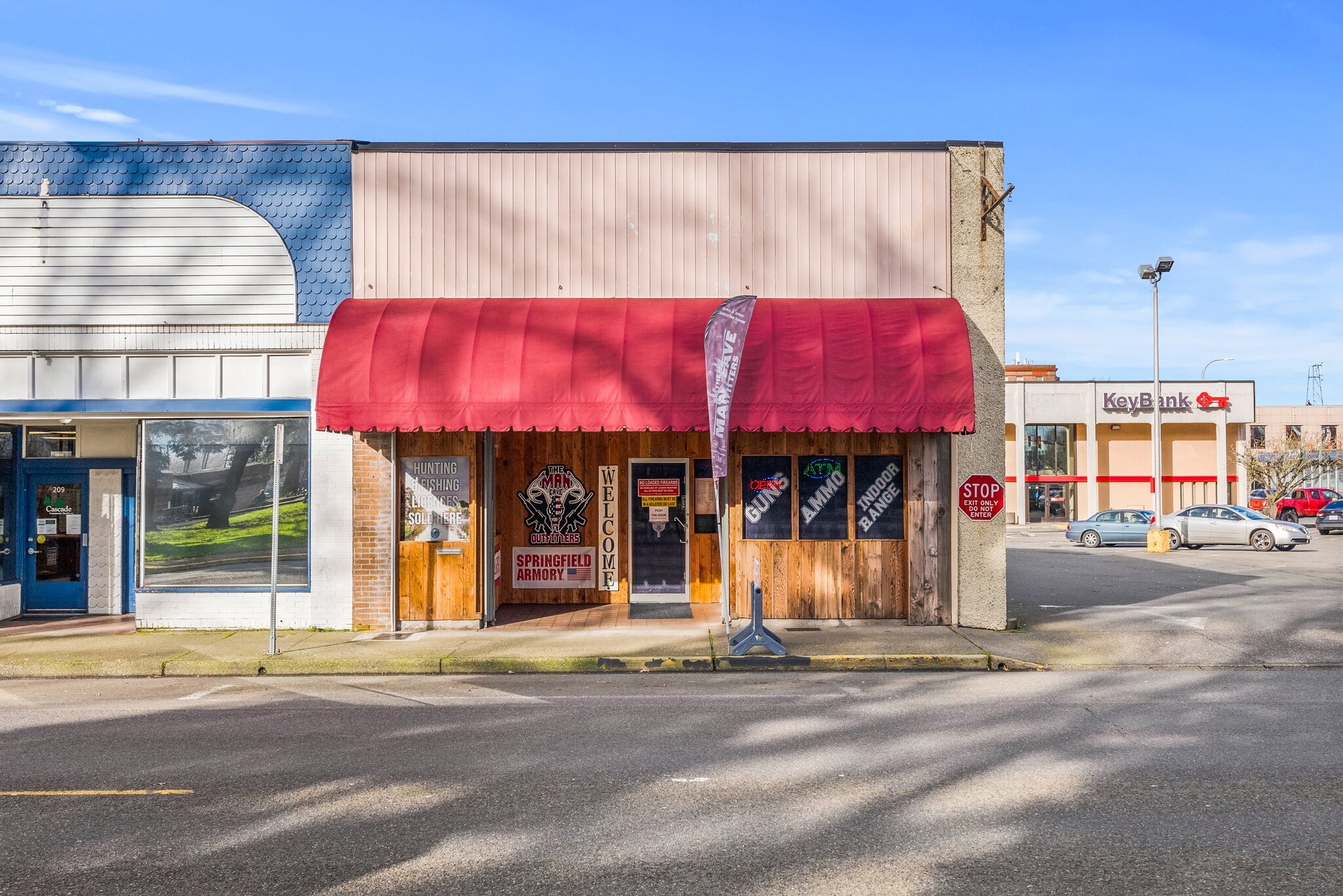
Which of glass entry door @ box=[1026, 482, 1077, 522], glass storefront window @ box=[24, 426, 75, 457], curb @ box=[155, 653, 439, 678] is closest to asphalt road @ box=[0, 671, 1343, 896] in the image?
curb @ box=[155, 653, 439, 678]

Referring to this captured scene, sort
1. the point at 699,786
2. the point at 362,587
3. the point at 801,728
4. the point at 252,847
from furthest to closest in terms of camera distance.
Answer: the point at 362,587, the point at 801,728, the point at 699,786, the point at 252,847

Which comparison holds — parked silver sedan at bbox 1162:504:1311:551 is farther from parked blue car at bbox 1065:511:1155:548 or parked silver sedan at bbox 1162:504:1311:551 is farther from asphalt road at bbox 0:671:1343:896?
asphalt road at bbox 0:671:1343:896

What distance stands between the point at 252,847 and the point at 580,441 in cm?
996

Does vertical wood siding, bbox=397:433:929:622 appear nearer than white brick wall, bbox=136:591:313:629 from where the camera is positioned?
No

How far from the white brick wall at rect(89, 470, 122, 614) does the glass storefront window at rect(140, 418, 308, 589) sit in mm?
1616

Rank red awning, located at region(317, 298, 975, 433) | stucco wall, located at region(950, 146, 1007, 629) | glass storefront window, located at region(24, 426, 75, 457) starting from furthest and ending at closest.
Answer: glass storefront window, located at region(24, 426, 75, 457) → stucco wall, located at region(950, 146, 1007, 629) → red awning, located at region(317, 298, 975, 433)

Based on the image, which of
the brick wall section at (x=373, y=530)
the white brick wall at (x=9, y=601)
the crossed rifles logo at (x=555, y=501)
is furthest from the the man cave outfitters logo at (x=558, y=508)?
the white brick wall at (x=9, y=601)

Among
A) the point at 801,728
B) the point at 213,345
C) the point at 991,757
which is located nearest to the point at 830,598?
the point at 801,728

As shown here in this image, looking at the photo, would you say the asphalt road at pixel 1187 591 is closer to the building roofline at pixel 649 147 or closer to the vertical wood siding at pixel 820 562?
the vertical wood siding at pixel 820 562

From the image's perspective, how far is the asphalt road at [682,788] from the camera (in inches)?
194

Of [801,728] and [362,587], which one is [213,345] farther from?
[801,728]

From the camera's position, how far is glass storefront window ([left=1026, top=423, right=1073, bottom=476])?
46406 mm

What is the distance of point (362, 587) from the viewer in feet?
41.9

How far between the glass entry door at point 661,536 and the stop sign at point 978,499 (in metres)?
4.18
